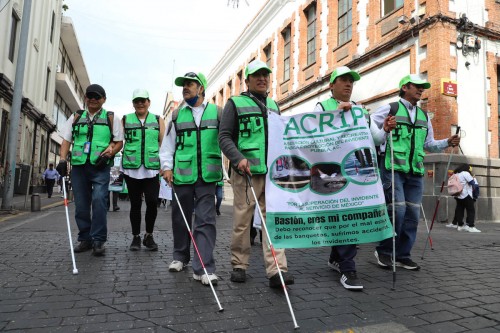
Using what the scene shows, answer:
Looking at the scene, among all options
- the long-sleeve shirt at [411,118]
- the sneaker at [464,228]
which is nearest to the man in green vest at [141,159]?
the long-sleeve shirt at [411,118]

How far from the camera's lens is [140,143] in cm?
497

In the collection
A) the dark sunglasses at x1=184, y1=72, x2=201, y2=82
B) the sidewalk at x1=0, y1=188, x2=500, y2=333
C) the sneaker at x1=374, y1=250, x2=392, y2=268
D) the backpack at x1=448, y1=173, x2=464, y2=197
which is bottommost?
the sidewalk at x1=0, y1=188, x2=500, y2=333

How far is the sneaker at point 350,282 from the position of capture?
3311 mm

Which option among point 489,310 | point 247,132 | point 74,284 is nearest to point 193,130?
point 247,132

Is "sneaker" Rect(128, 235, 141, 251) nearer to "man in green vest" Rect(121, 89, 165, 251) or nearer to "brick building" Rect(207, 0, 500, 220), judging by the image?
"man in green vest" Rect(121, 89, 165, 251)

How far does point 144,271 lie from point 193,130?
5.00 ft

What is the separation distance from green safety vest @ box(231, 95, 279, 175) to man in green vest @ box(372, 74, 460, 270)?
1.52 metres

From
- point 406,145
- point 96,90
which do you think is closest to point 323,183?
point 406,145

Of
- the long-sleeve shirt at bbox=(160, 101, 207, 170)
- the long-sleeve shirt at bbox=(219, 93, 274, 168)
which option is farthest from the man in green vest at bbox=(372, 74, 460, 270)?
the long-sleeve shirt at bbox=(160, 101, 207, 170)

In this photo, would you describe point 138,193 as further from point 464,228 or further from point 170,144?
point 464,228

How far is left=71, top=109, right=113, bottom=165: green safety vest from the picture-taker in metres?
4.59

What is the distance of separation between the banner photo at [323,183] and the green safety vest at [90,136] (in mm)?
2406

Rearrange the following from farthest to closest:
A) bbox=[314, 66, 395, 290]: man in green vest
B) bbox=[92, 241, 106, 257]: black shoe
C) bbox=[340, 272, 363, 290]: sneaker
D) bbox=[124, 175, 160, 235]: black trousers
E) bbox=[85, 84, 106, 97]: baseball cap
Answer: bbox=[124, 175, 160, 235]: black trousers → bbox=[85, 84, 106, 97]: baseball cap → bbox=[92, 241, 106, 257]: black shoe → bbox=[314, 66, 395, 290]: man in green vest → bbox=[340, 272, 363, 290]: sneaker

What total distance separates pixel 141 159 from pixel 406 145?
321 centimetres
